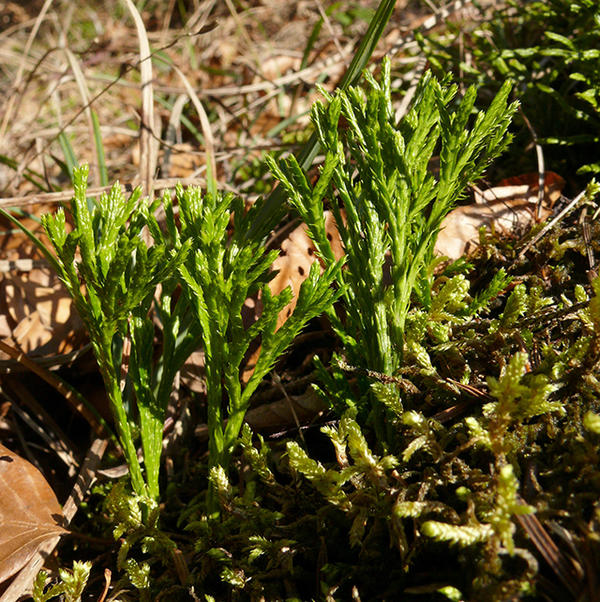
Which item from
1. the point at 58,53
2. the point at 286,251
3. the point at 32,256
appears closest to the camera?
the point at 286,251

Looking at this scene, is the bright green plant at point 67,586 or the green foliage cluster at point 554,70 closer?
the bright green plant at point 67,586

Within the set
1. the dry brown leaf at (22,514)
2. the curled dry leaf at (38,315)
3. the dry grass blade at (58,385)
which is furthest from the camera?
the curled dry leaf at (38,315)

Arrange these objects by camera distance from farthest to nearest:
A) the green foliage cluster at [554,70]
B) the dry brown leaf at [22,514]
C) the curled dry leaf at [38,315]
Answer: the curled dry leaf at [38,315] → the green foliage cluster at [554,70] → the dry brown leaf at [22,514]

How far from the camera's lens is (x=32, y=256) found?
8.29ft

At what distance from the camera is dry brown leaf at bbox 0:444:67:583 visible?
1.47m

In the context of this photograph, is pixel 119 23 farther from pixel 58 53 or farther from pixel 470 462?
pixel 470 462

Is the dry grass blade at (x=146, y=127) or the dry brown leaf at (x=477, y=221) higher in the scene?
the dry grass blade at (x=146, y=127)

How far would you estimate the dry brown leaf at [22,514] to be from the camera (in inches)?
57.8

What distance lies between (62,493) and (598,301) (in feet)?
5.85

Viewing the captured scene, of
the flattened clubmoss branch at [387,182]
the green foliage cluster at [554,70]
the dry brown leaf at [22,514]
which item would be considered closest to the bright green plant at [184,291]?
the flattened clubmoss branch at [387,182]

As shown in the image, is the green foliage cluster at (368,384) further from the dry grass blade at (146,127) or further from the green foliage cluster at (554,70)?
the green foliage cluster at (554,70)

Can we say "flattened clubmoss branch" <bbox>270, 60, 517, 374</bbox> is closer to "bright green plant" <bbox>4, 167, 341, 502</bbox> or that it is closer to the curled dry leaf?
"bright green plant" <bbox>4, 167, 341, 502</bbox>

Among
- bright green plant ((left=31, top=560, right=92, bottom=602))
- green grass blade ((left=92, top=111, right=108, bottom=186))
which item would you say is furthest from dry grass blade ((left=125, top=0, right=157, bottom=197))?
bright green plant ((left=31, top=560, right=92, bottom=602))

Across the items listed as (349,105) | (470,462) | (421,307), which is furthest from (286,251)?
(470,462)
